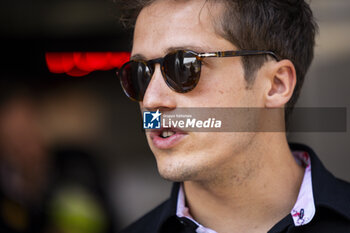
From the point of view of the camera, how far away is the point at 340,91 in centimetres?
422

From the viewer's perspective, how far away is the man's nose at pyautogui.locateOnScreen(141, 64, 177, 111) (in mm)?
1958

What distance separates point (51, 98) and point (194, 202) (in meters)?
4.22

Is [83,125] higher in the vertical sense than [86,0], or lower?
lower

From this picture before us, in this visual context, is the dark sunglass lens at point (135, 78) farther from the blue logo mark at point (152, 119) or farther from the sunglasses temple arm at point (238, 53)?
the sunglasses temple arm at point (238, 53)

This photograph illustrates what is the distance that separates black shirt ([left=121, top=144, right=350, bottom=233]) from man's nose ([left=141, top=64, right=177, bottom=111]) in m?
0.52

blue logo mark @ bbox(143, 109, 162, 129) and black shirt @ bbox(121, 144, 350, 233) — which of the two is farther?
blue logo mark @ bbox(143, 109, 162, 129)

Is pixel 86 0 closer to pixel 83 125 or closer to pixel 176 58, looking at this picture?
pixel 83 125

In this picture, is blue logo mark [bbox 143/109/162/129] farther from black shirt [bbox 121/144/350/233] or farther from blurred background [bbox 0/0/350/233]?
blurred background [bbox 0/0/350/233]

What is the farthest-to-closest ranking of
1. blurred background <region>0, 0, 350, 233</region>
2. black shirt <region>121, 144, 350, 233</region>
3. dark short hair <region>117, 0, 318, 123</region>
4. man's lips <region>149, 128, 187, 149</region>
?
blurred background <region>0, 0, 350, 233</region> → dark short hair <region>117, 0, 318, 123</region> → man's lips <region>149, 128, 187, 149</region> → black shirt <region>121, 144, 350, 233</region>

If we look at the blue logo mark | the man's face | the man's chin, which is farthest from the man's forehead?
the man's chin

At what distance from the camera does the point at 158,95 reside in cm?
197

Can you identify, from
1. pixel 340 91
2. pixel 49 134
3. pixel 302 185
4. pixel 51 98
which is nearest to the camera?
pixel 302 185

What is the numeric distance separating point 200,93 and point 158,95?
189 mm

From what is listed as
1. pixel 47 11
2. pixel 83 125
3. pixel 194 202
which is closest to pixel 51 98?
pixel 83 125
